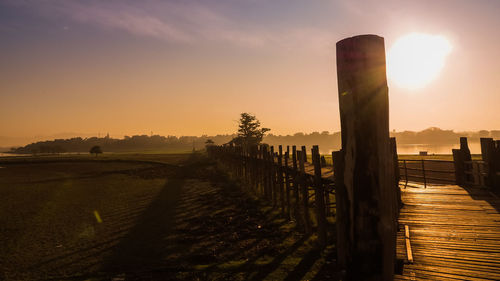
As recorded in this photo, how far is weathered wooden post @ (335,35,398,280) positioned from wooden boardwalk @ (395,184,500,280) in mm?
2627

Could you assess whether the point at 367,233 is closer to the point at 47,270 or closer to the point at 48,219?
the point at 47,270

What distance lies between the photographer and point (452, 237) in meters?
5.94

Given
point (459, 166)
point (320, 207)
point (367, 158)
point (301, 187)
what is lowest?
point (320, 207)

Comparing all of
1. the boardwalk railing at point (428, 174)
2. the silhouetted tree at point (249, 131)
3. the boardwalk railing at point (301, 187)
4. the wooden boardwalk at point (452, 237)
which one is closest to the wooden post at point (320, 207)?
the boardwalk railing at point (301, 187)

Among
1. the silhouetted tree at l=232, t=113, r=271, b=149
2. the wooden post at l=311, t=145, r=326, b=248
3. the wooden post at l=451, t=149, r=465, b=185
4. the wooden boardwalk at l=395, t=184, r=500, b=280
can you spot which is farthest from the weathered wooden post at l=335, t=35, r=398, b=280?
the silhouetted tree at l=232, t=113, r=271, b=149

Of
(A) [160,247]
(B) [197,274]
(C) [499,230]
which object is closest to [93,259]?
(A) [160,247]

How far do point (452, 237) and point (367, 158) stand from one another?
516 centimetres

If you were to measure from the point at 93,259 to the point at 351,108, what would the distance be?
7.55m

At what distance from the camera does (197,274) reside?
622cm

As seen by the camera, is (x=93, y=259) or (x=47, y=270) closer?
(x=47, y=270)

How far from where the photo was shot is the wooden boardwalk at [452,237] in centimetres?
454

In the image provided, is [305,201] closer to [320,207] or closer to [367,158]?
[320,207]

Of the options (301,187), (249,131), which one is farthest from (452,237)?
(249,131)

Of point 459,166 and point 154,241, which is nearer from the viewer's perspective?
point 154,241
